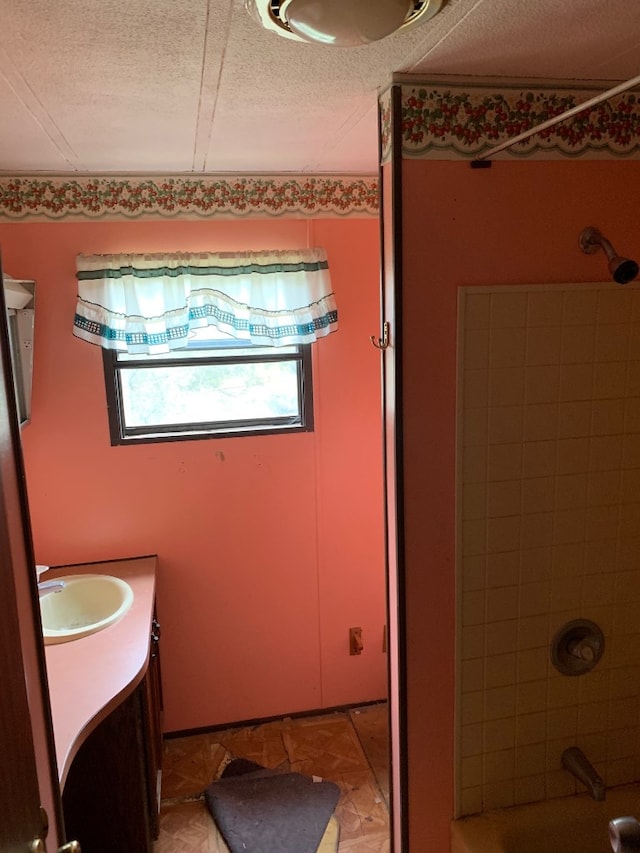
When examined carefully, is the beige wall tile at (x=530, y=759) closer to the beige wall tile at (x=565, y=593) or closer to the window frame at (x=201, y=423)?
the beige wall tile at (x=565, y=593)

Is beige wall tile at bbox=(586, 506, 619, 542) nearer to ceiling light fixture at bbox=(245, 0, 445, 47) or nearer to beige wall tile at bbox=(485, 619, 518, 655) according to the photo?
beige wall tile at bbox=(485, 619, 518, 655)

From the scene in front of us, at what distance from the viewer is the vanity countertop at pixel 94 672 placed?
1697mm

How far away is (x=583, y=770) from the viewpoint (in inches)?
64.8

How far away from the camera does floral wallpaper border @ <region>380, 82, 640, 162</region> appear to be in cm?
140

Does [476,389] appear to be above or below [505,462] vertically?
above

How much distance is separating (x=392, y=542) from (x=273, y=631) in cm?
157

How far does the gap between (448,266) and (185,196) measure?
1457mm

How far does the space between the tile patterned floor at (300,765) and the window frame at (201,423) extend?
141cm

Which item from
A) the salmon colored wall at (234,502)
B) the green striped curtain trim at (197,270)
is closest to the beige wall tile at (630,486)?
the salmon colored wall at (234,502)

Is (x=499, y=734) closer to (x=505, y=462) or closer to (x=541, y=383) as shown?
(x=505, y=462)

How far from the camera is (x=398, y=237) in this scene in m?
1.42

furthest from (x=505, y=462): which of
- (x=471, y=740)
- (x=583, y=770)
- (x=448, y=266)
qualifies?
(x=583, y=770)

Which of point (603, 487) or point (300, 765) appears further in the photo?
point (300, 765)

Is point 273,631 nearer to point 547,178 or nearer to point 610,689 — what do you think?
point 610,689
